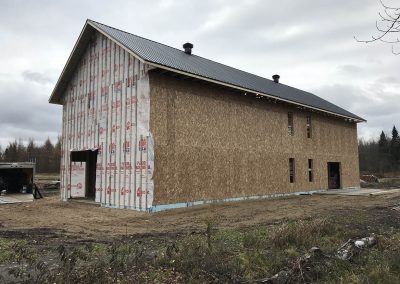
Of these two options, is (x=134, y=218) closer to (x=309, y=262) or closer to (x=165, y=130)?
(x=165, y=130)

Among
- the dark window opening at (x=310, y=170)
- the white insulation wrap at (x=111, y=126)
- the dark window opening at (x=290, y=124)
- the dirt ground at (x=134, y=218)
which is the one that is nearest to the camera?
the dirt ground at (x=134, y=218)

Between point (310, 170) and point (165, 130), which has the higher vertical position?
point (165, 130)

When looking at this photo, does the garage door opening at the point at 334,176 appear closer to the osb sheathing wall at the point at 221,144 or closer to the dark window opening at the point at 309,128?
the osb sheathing wall at the point at 221,144

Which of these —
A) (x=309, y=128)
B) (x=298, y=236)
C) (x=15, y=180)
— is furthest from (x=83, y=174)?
(x=298, y=236)

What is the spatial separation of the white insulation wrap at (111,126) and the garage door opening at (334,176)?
17.4 meters

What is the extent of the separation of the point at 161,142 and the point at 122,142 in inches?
78.7

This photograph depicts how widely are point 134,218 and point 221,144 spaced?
19.6ft

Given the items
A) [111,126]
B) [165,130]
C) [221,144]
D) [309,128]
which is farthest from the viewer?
[309,128]

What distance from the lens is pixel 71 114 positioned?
20.5 m

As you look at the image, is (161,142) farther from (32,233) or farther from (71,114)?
(71,114)

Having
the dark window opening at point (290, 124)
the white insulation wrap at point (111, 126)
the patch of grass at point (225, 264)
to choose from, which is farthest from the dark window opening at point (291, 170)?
the patch of grass at point (225, 264)

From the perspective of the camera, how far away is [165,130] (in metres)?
15.5

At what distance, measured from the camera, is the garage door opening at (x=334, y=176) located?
92.0ft

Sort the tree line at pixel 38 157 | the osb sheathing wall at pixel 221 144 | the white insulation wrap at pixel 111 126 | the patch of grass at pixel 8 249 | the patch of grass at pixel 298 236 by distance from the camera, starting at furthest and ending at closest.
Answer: the tree line at pixel 38 157 → the osb sheathing wall at pixel 221 144 → the white insulation wrap at pixel 111 126 → the patch of grass at pixel 298 236 → the patch of grass at pixel 8 249
